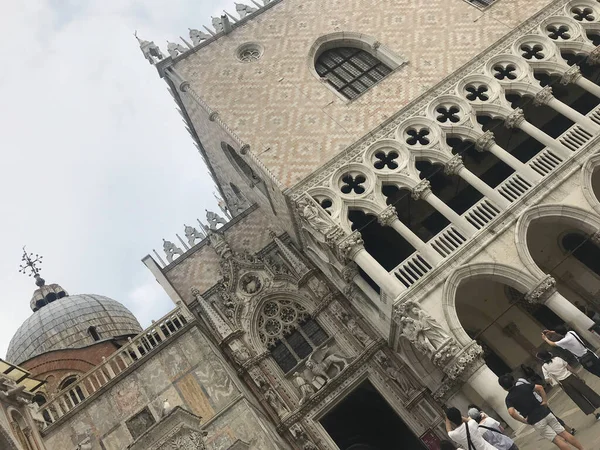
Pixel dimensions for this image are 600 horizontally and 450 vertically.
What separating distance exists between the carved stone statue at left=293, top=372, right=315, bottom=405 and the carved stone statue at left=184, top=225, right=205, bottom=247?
5.83 meters

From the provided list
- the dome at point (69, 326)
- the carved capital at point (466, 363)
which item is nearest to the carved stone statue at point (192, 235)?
the dome at point (69, 326)

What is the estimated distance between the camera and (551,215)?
13.7 metres

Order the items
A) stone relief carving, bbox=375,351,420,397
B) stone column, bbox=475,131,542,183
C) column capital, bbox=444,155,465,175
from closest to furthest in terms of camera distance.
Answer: stone column, bbox=475,131,542,183, stone relief carving, bbox=375,351,420,397, column capital, bbox=444,155,465,175

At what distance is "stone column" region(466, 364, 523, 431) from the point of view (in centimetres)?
1132

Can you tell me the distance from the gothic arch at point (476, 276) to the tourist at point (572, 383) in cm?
390

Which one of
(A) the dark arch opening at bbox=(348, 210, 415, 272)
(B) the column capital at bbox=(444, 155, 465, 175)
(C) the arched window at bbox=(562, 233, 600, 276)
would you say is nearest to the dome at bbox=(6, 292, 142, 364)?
(A) the dark arch opening at bbox=(348, 210, 415, 272)

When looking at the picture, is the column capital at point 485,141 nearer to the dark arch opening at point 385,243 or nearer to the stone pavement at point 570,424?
the dark arch opening at point 385,243

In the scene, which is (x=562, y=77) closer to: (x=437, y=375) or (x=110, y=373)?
(x=437, y=375)

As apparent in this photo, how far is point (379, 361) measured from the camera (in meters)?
15.3

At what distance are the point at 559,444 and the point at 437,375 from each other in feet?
20.8

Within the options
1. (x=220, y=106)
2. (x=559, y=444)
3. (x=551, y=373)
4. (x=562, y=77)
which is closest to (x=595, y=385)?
(x=551, y=373)

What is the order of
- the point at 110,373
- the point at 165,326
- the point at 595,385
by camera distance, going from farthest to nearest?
the point at 165,326, the point at 110,373, the point at 595,385

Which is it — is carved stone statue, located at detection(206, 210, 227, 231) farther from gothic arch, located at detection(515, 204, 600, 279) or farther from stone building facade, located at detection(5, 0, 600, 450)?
gothic arch, located at detection(515, 204, 600, 279)

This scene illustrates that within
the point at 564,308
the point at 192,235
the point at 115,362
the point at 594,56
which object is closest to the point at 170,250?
the point at 192,235
